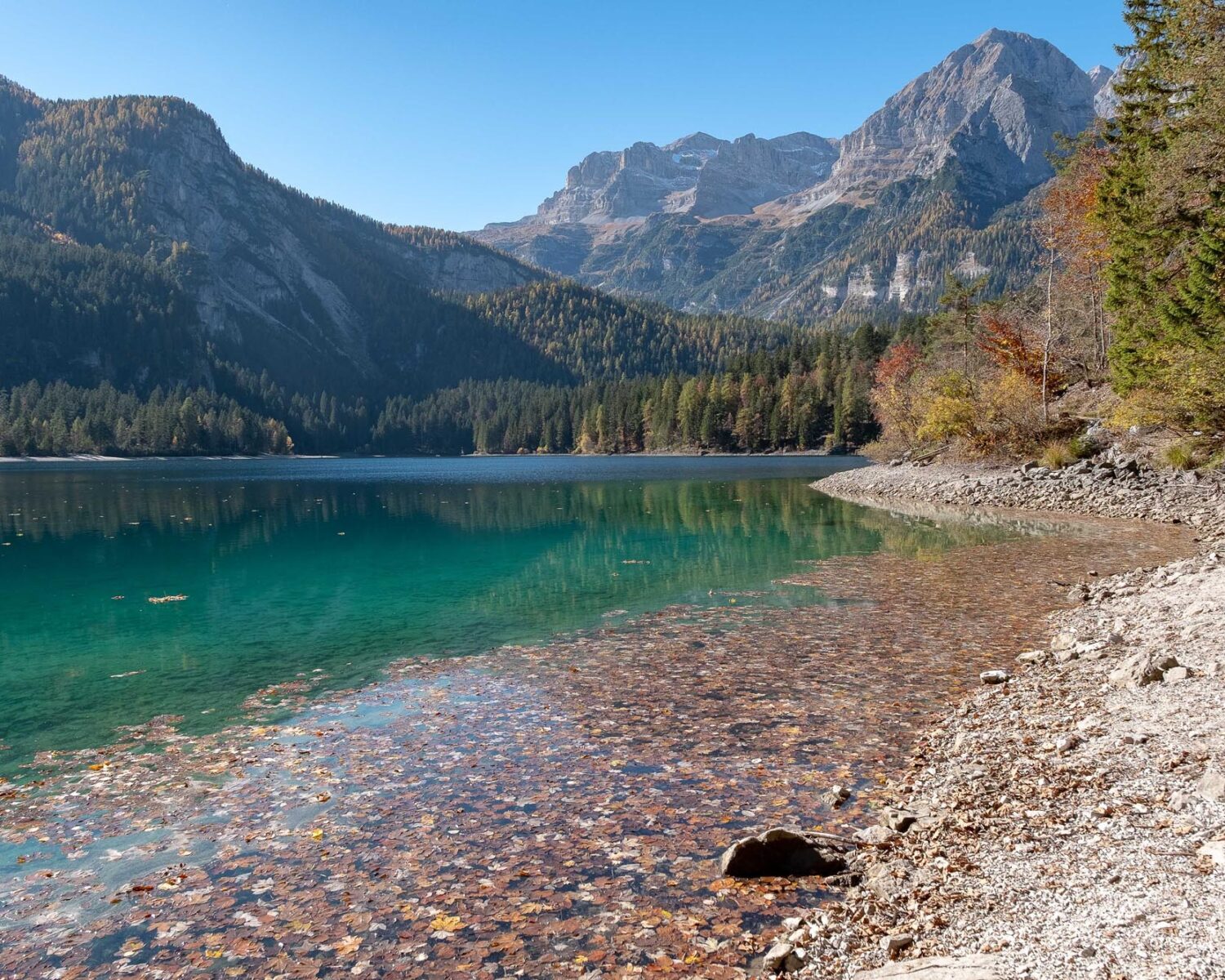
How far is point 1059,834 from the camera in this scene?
7730mm

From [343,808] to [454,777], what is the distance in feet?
5.42

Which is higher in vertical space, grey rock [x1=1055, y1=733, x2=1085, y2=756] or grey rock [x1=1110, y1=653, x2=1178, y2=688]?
grey rock [x1=1110, y1=653, x2=1178, y2=688]

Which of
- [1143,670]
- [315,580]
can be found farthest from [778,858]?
[315,580]

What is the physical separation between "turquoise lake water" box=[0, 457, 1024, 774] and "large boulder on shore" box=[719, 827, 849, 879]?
10243 mm

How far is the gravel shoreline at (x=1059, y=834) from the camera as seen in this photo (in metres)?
5.64

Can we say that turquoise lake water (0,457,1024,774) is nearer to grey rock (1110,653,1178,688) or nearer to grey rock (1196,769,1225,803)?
grey rock (1110,653,1178,688)

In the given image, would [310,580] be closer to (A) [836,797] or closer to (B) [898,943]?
(A) [836,797]

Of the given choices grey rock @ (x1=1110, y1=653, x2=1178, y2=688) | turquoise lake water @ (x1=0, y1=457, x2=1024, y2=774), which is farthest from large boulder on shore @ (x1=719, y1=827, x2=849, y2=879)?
turquoise lake water @ (x1=0, y1=457, x2=1024, y2=774)

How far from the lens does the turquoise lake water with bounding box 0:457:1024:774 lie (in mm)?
17219

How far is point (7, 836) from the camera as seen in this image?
991 centimetres

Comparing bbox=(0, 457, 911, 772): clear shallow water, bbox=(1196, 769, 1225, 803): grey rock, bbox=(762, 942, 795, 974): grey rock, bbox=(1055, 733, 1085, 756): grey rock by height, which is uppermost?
bbox=(1196, 769, 1225, 803): grey rock

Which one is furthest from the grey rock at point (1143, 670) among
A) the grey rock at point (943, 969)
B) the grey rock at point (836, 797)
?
the grey rock at point (943, 969)

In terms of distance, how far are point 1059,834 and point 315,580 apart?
28459mm

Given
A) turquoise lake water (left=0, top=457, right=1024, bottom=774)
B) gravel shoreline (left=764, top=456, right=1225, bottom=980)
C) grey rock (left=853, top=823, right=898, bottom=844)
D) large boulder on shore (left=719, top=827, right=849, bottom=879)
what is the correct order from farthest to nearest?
turquoise lake water (left=0, top=457, right=1024, bottom=774), grey rock (left=853, top=823, right=898, bottom=844), large boulder on shore (left=719, top=827, right=849, bottom=879), gravel shoreline (left=764, top=456, right=1225, bottom=980)
